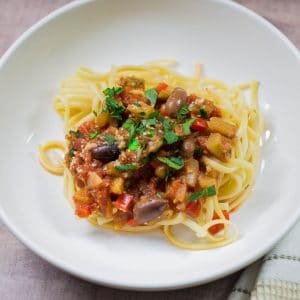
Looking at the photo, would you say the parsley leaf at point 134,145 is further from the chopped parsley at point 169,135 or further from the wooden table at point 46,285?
the wooden table at point 46,285

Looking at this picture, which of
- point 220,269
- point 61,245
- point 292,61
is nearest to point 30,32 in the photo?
point 61,245

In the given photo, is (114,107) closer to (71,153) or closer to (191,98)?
(71,153)

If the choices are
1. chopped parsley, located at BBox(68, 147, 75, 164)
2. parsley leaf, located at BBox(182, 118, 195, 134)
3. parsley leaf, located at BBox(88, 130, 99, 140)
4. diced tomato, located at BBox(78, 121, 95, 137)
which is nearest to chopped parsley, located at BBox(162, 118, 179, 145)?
parsley leaf, located at BBox(182, 118, 195, 134)

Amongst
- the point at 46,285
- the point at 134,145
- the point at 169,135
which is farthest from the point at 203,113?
the point at 46,285

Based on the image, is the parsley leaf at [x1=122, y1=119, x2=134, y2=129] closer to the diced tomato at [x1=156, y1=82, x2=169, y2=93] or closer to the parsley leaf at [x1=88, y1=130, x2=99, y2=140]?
the parsley leaf at [x1=88, y1=130, x2=99, y2=140]

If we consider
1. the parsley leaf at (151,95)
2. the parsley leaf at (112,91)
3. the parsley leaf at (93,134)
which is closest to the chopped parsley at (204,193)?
the parsley leaf at (151,95)

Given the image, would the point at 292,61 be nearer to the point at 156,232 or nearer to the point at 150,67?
the point at 150,67
